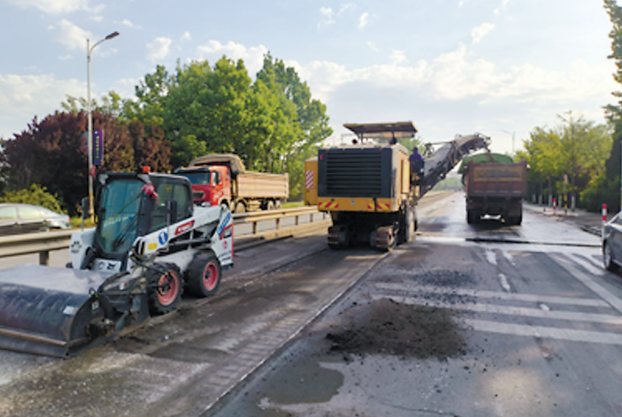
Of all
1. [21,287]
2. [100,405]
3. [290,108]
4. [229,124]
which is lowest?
[100,405]

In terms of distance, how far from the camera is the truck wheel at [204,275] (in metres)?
6.96

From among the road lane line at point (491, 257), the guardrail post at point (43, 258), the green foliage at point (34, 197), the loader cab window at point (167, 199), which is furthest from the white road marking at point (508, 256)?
the green foliage at point (34, 197)

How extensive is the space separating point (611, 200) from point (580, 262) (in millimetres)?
23745

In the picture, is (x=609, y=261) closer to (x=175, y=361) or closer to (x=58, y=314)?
(x=175, y=361)

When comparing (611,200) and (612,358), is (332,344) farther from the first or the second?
(611,200)

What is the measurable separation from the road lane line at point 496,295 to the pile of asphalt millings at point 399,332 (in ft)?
3.83

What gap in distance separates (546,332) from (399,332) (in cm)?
195

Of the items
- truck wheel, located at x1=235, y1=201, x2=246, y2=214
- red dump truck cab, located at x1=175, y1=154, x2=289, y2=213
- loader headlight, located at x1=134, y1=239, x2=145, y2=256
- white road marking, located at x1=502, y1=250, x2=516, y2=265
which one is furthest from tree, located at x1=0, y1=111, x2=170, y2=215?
white road marking, located at x1=502, y1=250, x2=516, y2=265

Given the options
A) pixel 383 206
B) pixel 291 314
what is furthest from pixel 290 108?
pixel 291 314

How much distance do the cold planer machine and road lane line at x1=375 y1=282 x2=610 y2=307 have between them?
3266mm

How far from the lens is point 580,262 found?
35.3 feet

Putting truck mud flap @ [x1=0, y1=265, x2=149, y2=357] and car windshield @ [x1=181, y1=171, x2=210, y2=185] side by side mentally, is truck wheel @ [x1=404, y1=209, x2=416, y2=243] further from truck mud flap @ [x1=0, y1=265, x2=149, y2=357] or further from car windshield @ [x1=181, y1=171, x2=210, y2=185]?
truck mud flap @ [x1=0, y1=265, x2=149, y2=357]

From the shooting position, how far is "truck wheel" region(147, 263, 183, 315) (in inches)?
234

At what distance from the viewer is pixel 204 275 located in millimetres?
7195
